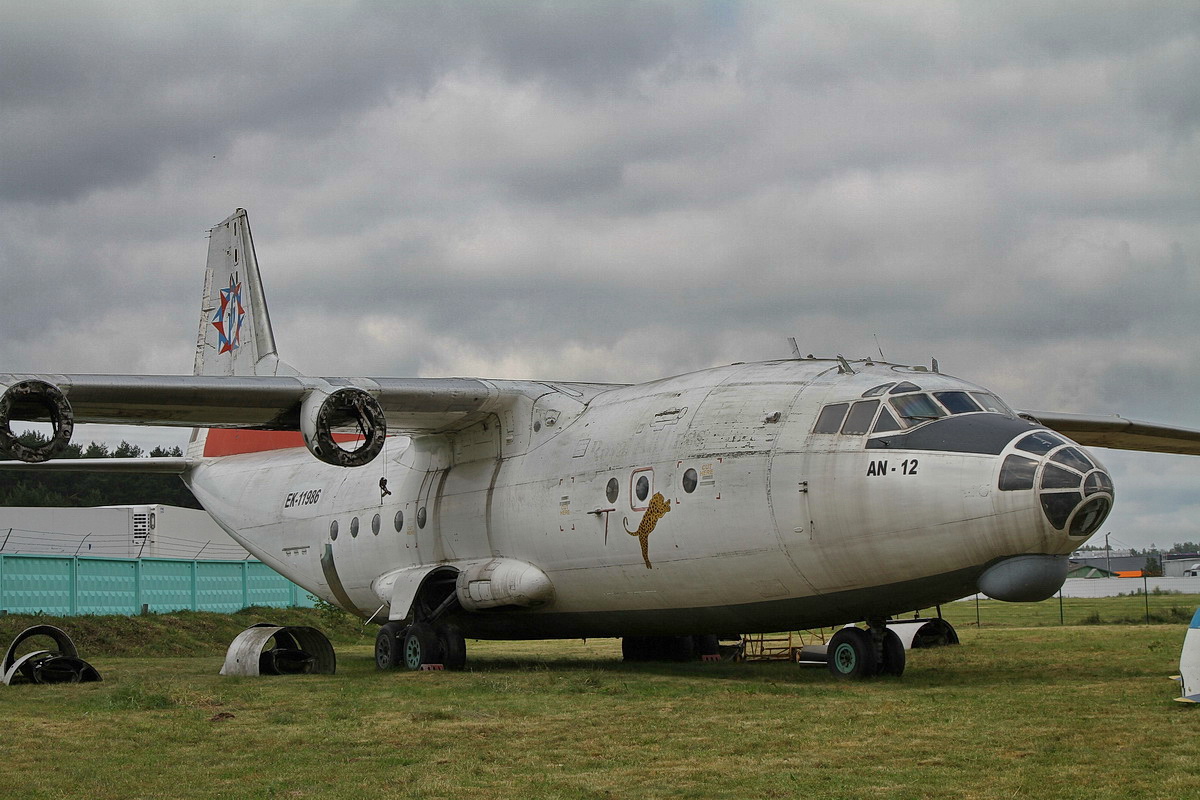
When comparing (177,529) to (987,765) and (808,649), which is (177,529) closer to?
(808,649)

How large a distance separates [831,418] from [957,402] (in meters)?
1.39

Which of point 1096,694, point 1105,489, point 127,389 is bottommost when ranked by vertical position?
point 1096,694

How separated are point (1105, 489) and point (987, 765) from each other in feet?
16.5

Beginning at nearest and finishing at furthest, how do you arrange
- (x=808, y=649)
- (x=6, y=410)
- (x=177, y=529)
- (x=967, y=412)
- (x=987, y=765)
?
(x=987, y=765) → (x=967, y=412) → (x=6, y=410) → (x=808, y=649) → (x=177, y=529)

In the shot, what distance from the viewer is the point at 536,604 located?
17.4 metres

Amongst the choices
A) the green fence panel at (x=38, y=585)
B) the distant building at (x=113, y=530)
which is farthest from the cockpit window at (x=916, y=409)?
the distant building at (x=113, y=530)

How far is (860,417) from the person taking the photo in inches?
538

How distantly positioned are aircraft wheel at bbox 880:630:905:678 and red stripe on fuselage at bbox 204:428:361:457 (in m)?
14.4

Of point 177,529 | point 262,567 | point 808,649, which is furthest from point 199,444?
point 177,529

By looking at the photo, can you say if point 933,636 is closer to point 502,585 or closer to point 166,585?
point 502,585

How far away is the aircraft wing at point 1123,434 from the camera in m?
22.0

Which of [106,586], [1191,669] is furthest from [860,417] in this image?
[106,586]

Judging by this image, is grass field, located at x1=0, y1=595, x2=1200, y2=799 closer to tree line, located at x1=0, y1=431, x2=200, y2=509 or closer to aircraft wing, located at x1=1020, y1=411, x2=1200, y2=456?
aircraft wing, located at x1=1020, y1=411, x2=1200, y2=456

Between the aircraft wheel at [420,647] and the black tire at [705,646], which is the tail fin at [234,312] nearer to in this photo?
the aircraft wheel at [420,647]
